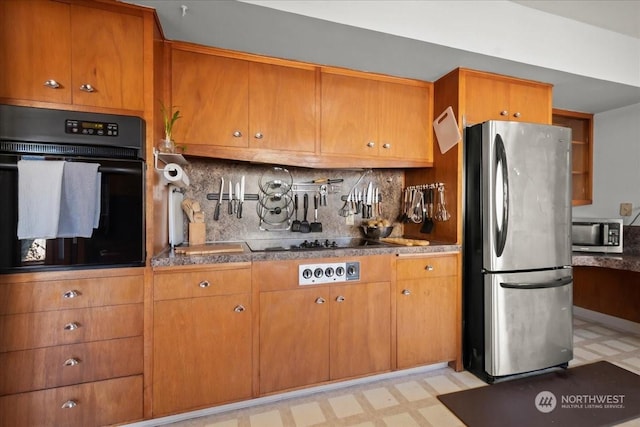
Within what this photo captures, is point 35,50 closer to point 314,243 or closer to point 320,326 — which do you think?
point 314,243

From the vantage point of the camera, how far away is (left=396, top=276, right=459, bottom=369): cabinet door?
1.98m

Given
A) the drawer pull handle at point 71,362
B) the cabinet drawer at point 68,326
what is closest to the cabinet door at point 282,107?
the cabinet drawer at point 68,326

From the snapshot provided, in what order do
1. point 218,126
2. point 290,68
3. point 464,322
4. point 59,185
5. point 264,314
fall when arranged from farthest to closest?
point 464,322, point 290,68, point 218,126, point 264,314, point 59,185

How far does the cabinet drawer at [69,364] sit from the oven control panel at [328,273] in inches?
36.0

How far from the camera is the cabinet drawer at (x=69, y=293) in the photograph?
1.31 meters

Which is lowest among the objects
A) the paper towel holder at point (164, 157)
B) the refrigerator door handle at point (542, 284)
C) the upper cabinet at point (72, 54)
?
the refrigerator door handle at point (542, 284)

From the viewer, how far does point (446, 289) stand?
2.09m

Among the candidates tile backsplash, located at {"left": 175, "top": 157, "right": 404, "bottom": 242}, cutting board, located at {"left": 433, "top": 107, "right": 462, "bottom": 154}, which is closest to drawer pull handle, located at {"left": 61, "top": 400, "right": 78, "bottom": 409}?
tile backsplash, located at {"left": 175, "top": 157, "right": 404, "bottom": 242}

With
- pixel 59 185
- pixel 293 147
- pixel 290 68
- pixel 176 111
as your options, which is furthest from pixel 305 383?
pixel 290 68

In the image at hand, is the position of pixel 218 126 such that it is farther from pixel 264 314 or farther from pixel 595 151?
pixel 595 151

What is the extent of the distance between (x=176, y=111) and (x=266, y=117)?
0.55m

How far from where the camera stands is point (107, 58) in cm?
145

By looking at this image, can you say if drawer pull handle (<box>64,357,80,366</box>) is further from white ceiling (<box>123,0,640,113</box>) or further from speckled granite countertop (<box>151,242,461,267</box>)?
white ceiling (<box>123,0,640,113</box>)

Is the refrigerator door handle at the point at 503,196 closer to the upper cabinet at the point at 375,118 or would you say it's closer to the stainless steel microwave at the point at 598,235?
the upper cabinet at the point at 375,118
